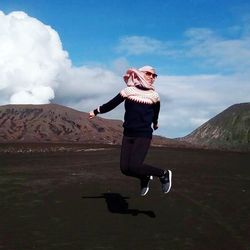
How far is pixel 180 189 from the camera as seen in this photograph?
10133 millimetres

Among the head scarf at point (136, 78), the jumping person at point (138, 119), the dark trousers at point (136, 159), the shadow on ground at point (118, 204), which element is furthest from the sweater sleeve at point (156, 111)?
the shadow on ground at point (118, 204)

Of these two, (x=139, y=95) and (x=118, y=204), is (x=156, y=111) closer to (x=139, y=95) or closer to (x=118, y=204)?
(x=139, y=95)

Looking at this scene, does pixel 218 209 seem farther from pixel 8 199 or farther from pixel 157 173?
pixel 8 199

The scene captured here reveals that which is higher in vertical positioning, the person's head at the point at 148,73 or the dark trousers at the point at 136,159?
the person's head at the point at 148,73

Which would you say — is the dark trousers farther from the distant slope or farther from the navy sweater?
the distant slope

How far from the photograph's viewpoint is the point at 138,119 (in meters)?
7.81

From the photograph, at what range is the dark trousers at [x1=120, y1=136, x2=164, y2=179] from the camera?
25.5ft

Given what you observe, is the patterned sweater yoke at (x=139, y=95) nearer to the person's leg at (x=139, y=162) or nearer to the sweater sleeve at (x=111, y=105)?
the sweater sleeve at (x=111, y=105)

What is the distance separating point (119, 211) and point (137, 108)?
1635 millimetres

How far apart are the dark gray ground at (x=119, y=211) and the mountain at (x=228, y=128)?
186 ft

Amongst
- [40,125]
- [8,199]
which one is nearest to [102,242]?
[8,199]

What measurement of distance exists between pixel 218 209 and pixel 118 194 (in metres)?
2.02

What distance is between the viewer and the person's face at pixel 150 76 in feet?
25.9

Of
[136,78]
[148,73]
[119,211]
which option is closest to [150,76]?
[148,73]
